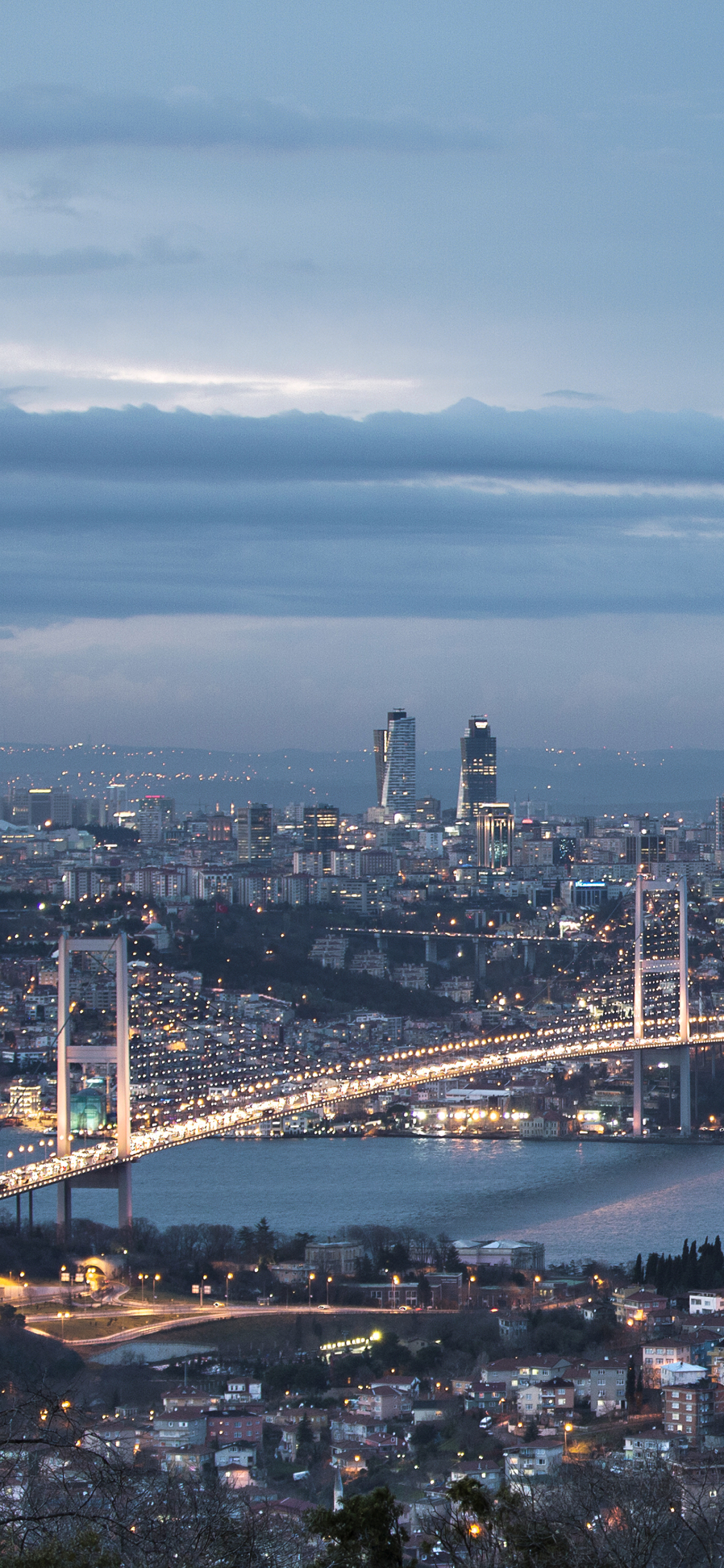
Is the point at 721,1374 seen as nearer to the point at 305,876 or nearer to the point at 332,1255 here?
the point at 332,1255

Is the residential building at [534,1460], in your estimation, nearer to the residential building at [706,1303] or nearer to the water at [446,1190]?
the residential building at [706,1303]

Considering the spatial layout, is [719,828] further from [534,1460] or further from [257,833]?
[534,1460]

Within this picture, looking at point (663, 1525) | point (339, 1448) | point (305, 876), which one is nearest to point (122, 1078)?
point (339, 1448)

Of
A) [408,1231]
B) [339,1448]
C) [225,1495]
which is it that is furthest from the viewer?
[408,1231]

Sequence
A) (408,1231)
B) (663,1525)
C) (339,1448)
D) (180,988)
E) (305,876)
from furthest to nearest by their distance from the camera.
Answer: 1. (305,876)
2. (180,988)
3. (408,1231)
4. (339,1448)
5. (663,1525)

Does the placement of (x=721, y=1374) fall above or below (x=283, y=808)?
below

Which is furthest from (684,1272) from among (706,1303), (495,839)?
(495,839)
